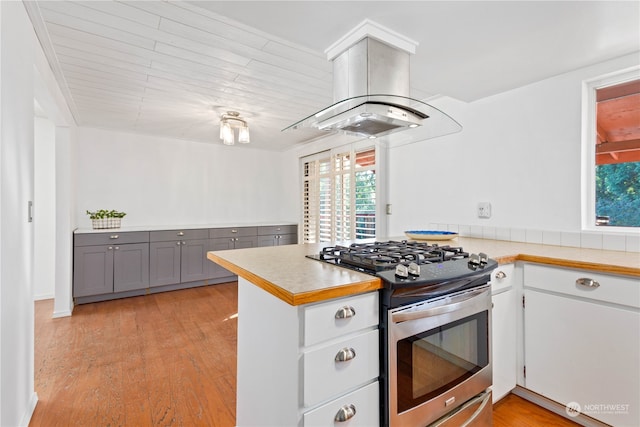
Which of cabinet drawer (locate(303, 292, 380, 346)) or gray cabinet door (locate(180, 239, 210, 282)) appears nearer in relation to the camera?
cabinet drawer (locate(303, 292, 380, 346))

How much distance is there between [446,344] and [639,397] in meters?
0.96

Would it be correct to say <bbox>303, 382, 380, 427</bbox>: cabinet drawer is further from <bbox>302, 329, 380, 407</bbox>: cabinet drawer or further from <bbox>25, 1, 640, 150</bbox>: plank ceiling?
<bbox>25, 1, 640, 150</bbox>: plank ceiling

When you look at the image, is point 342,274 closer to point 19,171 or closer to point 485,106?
point 19,171

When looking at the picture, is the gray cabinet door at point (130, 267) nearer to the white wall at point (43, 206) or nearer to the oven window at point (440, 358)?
the white wall at point (43, 206)

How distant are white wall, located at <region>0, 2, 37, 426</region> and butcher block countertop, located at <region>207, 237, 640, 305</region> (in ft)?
2.86

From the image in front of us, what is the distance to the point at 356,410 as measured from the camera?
3.51ft

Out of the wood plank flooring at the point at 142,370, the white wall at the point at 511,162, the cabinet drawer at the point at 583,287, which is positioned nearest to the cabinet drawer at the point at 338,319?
the wood plank flooring at the point at 142,370

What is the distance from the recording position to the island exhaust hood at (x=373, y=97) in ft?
4.80

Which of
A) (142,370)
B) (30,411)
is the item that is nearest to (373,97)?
(142,370)

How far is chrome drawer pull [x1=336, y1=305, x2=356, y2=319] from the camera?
1.03 m

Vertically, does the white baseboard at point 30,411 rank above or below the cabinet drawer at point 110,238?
below

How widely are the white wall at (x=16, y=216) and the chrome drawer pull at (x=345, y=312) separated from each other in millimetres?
1405

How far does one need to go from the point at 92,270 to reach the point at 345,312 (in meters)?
3.70

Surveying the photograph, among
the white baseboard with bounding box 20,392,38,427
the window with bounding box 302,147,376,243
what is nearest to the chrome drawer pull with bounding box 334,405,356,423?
the white baseboard with bounding box 20,392,38,427
